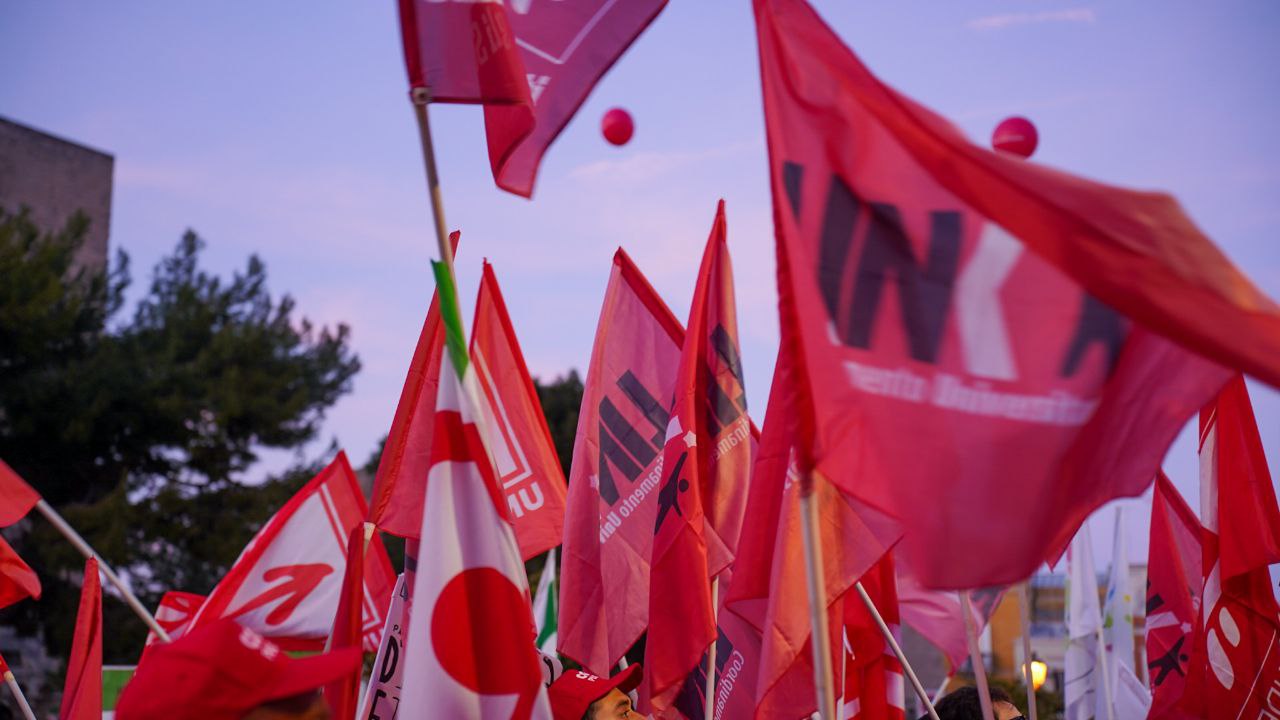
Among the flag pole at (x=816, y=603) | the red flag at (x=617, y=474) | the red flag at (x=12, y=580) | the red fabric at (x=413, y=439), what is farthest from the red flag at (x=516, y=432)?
the flag pole at (x=816, y=603)

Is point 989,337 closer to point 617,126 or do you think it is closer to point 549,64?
point 549,64

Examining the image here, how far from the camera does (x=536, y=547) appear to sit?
7094mm

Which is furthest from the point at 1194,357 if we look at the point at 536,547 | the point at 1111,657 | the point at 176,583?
the point at 176,583

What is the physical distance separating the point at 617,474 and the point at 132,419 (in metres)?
18.8

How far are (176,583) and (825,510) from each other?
20769 millimetres

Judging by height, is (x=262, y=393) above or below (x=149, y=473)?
above

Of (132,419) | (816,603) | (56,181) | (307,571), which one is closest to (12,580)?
(307,571)

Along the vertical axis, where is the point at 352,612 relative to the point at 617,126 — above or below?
below

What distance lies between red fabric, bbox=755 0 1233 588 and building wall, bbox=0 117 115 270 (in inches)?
1132

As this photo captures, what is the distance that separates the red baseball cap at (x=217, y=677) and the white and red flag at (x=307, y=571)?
16.5 ft

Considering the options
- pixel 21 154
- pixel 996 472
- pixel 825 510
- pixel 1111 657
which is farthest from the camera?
pixel 21 154

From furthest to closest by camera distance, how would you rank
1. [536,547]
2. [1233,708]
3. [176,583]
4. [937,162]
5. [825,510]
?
[176,583]
[536,547]
[1233,708]
[825,510]
[937,162]

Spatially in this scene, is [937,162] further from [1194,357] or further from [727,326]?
[727,326]

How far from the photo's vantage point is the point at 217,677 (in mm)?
3246
